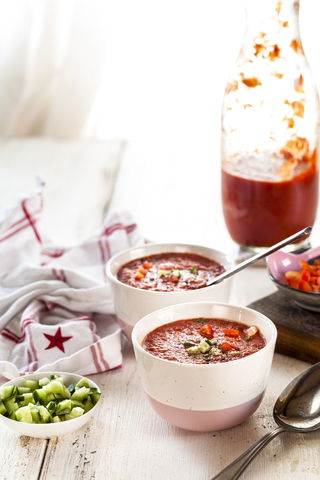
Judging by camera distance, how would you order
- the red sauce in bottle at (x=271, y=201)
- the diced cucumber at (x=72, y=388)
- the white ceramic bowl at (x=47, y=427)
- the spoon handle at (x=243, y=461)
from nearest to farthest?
the spoon handle at (x=243, y=461) → the white ceramic bowl at (x=47, y=427) → the diced cucumber at (x=72, y=388) → the red sauce in bottle at (x=271, y=201)

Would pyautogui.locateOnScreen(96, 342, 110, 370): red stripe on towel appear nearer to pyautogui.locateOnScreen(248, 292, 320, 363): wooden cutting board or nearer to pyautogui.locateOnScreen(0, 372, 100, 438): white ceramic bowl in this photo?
pyautogui.locateOnScreen(0, 372, 100, 438): white ceramic bowl

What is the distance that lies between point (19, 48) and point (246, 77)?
7.32 feet

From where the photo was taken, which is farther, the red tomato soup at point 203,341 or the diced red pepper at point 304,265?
the diced red pepper at point 304,265

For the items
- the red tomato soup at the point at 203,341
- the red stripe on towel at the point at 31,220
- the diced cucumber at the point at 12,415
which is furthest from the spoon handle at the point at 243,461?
the red stripe on towel at the point at 31,220

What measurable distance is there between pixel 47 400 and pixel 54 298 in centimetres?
42

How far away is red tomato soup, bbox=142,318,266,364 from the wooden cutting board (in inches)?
8.4

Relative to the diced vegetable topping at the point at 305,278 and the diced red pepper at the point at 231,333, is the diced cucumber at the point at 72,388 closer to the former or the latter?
the diced red pepper at the point at 231,333

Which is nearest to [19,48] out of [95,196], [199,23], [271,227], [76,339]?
[199,23]

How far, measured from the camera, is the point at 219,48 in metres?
3.13

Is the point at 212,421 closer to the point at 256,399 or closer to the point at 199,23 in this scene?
the point at 256,399

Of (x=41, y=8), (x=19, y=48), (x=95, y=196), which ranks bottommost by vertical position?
(x=95, y=196)

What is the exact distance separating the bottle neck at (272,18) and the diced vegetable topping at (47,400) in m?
1.09

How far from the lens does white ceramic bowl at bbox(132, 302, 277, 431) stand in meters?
0.97

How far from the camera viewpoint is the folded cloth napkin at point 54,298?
1.28m
